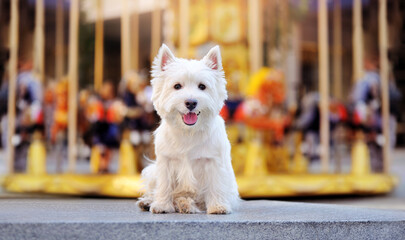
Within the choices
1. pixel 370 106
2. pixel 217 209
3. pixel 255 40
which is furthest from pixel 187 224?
pixel 370 106

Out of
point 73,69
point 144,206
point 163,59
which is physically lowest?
point 144,206

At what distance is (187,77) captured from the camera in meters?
3.28

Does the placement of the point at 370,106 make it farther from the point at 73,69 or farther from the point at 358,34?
the point at 73,69

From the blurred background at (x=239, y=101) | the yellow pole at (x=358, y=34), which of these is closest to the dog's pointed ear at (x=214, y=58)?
the blurred background at (x=239, y=101)

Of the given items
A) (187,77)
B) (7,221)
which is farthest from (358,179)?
(7,221)

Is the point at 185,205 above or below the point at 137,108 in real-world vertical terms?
below

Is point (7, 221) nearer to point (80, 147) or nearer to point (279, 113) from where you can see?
point (279, 113)

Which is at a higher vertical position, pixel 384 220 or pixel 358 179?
pixel 384 220

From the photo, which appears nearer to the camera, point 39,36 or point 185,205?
point 185,205

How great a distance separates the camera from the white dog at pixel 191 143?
10.8ft

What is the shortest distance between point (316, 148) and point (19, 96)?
224 inches

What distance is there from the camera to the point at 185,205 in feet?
11.4

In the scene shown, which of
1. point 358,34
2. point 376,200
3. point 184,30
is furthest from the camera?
point 358,34

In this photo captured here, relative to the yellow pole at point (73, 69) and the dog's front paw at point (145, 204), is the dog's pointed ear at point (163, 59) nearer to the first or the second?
the dog's front paw at point (145, 204)
